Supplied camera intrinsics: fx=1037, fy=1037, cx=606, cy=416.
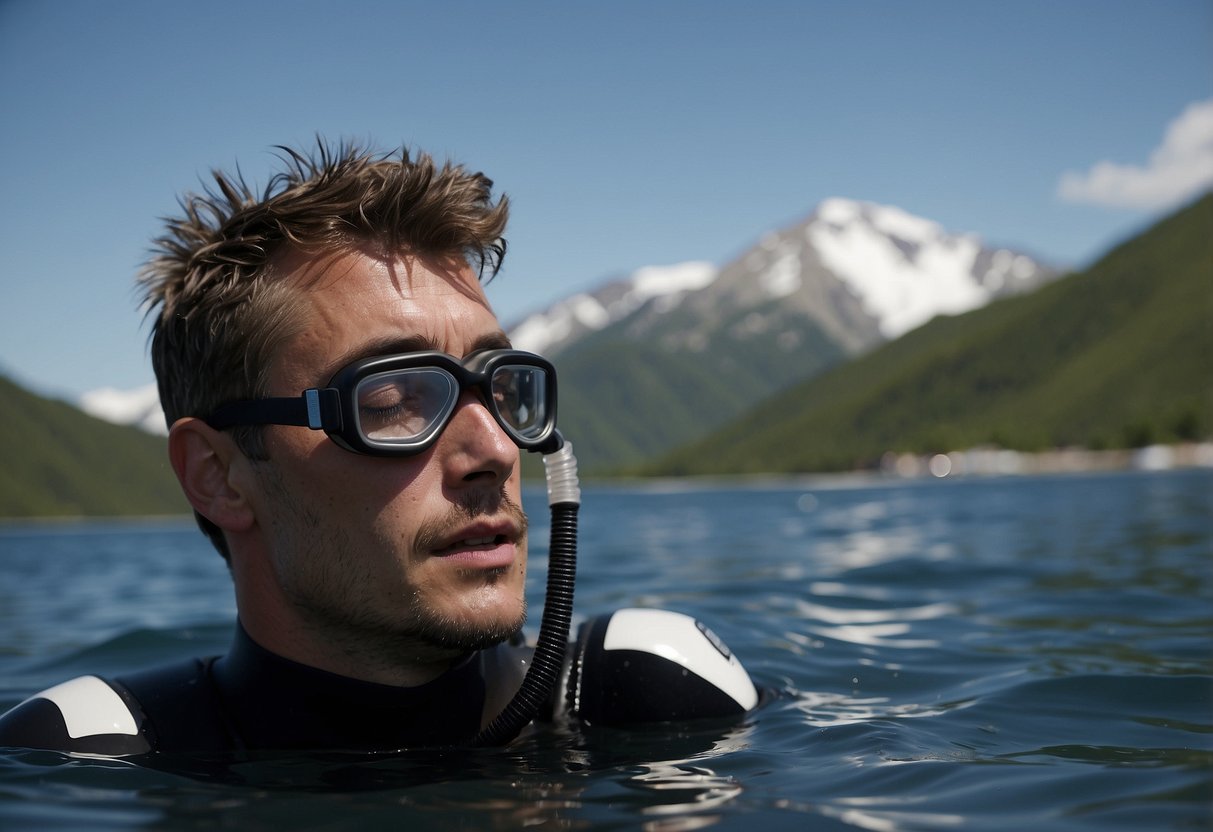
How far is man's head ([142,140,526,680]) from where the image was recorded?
10.2ft

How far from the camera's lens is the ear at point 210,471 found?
11.1 feet

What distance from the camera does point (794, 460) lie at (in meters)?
190

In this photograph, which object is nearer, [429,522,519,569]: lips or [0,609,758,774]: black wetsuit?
[429,522,519,569]: lips

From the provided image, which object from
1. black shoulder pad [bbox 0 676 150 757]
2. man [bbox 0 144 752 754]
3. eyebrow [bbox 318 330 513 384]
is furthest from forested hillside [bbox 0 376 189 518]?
eyebrow [bbox 318 330 513 384]

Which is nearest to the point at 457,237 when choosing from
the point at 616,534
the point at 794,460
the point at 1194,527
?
the point at 1194,527

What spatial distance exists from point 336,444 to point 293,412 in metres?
0.18

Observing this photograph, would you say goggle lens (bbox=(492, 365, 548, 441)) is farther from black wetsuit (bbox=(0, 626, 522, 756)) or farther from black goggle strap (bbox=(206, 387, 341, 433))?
black wetsuit (bbox=(0, 626, 522, 756))

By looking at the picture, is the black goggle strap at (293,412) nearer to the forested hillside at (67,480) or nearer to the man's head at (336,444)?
the man's head at (336,444)

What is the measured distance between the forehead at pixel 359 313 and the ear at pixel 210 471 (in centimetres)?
37

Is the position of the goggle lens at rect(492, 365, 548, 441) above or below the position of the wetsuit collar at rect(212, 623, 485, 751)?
above

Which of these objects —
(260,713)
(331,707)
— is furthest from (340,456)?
(260,713)

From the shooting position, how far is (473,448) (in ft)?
10.5

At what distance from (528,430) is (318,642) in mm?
967

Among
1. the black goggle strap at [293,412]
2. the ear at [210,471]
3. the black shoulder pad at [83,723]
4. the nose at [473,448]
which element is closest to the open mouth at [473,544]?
the nose at [473,448]
